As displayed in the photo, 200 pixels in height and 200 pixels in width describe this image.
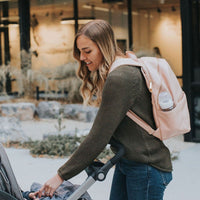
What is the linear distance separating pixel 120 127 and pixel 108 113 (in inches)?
5.5

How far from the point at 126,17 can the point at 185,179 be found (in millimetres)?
8654

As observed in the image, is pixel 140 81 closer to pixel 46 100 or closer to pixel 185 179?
pixel 185 179

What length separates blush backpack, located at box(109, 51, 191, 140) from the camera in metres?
2.31

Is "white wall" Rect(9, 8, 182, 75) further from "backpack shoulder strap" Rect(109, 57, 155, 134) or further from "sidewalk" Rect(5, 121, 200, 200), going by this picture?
"backpack shoulder strap" Rect(109, 57, 155, 134)

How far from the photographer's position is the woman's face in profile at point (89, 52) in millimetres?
2348

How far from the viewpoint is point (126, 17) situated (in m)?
13.6

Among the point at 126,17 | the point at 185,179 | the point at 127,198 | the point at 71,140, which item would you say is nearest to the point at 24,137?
the point at 71,140

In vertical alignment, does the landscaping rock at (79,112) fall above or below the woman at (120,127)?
below

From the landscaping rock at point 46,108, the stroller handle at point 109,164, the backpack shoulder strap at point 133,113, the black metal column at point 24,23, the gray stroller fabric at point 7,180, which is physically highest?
the black metal column at point 24,23

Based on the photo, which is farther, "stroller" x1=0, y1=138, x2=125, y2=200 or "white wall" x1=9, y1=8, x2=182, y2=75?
"white wall" x1=9, y1=8, x2=182, y2=75

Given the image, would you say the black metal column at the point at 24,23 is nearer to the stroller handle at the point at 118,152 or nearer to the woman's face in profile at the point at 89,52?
the woman's face in profile at the point at 89,52

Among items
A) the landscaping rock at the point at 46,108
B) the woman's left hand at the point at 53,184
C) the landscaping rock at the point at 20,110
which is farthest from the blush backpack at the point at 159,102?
the landscaping rock at the point at 46,108

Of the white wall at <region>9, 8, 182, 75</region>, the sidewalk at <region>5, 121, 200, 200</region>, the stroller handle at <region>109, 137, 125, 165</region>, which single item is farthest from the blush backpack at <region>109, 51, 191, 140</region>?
the white wall at <region>9, 8, 182, 75</region>

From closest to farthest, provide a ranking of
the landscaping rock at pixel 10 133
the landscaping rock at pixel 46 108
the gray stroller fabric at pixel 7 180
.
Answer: the gray stroller fabric at pixel 7 180 < the landscaping rock at pixel 10 133 < the landscaping rock at pixel 46 108
